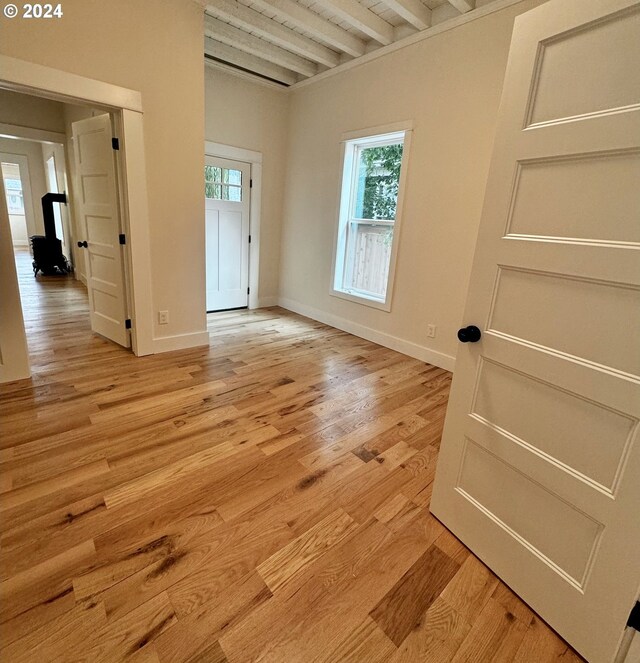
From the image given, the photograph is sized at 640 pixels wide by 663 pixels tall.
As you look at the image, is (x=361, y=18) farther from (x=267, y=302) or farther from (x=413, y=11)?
(x=267, y=302)

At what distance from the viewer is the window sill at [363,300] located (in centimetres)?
383

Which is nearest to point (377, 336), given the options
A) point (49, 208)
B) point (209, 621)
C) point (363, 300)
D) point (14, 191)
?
point (363, 300)

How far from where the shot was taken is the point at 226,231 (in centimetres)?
464

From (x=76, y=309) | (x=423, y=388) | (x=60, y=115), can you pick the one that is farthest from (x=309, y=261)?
(x=60, y=115)

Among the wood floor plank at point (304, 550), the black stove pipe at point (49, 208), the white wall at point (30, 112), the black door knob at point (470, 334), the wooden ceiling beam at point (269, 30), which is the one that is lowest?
the wood floor plank at point (304, 550)

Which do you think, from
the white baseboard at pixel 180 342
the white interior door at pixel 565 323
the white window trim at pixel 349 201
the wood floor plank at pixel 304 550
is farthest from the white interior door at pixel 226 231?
the white interior door at pixel 565 323

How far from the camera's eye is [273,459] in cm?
195

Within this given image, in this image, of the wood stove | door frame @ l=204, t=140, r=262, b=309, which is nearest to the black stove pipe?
the wood stove

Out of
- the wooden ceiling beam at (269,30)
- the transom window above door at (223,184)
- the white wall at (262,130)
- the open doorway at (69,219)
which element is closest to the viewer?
the wooden ceiling beam at (269,30)

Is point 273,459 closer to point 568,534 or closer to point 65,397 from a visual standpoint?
point 568,534

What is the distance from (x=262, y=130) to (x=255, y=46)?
3.34 feet

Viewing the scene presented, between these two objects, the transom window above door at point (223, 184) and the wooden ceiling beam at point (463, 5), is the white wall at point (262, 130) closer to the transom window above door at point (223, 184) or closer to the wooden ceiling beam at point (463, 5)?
the transom window above door at point (223, 184)

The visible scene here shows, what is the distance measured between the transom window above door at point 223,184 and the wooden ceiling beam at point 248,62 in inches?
44.0

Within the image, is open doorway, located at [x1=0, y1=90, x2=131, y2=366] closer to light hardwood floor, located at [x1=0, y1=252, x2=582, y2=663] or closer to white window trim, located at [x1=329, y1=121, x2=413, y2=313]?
light hardwood floor, located at [x1=0, y1=252, x2=582, y2=663]
